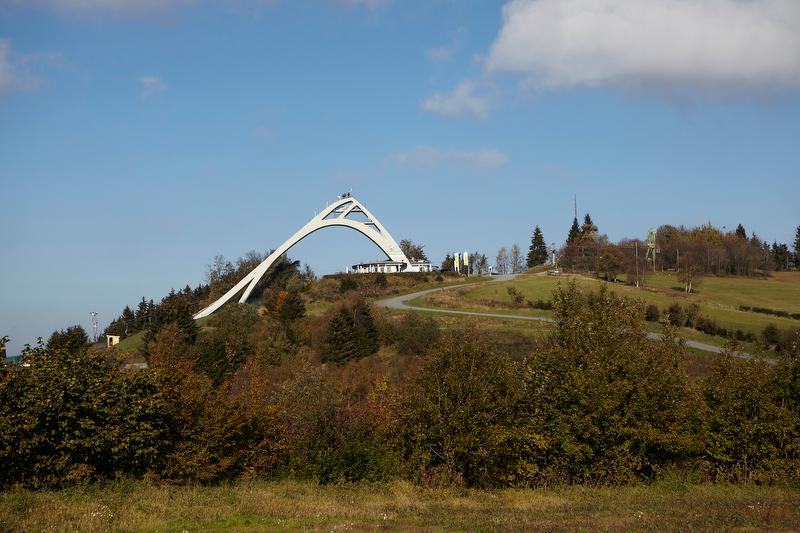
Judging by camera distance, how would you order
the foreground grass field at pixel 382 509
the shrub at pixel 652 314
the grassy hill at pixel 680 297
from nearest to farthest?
the foreground grass field at pixel 382 509 → the shrub at pixel 652 314 → the grassy hill at pixel 680 297

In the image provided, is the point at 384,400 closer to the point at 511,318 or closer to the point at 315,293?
the point at 511,318

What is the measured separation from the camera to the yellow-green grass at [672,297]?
63875 millimetres

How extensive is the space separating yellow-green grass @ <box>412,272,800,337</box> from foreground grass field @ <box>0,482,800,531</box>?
4582cm

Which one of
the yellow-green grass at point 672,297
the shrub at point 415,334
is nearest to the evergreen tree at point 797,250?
the yellow-green grass at point 672,297

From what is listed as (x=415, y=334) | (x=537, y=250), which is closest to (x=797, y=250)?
(x=537, y=250)

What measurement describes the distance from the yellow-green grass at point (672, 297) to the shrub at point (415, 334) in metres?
12.0

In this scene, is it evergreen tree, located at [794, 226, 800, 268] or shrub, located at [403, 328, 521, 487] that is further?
evergreen tree, located at [794, 226, 800, 268]

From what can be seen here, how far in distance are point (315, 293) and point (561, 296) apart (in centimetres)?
5570

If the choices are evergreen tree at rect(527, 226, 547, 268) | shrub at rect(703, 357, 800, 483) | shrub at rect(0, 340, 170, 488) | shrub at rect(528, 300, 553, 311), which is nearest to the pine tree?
shrub at rect(528, 300, 553, 311)

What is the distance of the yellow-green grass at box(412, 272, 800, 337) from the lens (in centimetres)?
6388

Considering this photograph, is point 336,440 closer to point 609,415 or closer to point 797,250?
point 609,415

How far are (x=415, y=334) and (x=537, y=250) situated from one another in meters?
89.2

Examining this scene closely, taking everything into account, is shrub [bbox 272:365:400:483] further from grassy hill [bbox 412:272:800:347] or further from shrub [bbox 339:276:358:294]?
shrub [bbox 339:276:358:294]

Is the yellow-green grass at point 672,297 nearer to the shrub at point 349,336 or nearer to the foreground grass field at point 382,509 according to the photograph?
the shrub at point 349,336
